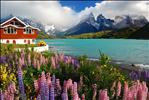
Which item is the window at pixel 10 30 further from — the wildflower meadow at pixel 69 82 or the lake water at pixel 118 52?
the wildflower meadow at pixel 69 82

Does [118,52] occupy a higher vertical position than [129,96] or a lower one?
lower

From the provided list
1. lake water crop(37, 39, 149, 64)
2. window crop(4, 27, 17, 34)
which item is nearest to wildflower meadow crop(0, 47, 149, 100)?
lake water crop(37, 39, 149, 64)

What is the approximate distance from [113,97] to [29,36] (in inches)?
2780

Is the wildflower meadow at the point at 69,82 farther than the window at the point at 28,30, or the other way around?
the window at the point at 28,30

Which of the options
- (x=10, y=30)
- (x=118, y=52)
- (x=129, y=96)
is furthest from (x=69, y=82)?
(x=118, y=52)

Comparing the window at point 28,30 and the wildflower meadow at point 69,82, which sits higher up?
the window at point 28,30

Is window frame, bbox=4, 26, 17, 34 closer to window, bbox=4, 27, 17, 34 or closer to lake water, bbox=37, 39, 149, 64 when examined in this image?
window, bbox=4, 27, 17, 34

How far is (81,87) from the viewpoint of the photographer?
7.23 meters

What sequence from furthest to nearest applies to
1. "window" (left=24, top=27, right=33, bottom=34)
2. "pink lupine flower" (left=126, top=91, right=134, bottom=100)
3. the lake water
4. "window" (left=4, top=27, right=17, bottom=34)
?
"window" (left=24, top=27, right=33, bottom=34) < "window" (left=4, top=27, right=17, bottom=34) < the lake water < "pink lupine flower" (left=126, top=91, right=134, bottom=100)

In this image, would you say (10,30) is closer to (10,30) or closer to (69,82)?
(10,30)

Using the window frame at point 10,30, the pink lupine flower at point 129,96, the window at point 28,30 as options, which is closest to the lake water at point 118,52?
the window at point 28,30

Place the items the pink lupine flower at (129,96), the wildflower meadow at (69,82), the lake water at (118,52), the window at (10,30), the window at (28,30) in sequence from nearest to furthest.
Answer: the pink lupine flower at (129,96) < the wildflower meadow at (69,82) < the lake water at (118,52) < the window at (10,30) < the window at (28,30)

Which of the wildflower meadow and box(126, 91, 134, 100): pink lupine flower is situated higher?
box(126, 91, 134, 100): pink lupine flower

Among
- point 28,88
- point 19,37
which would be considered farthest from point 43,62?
point 19,37
